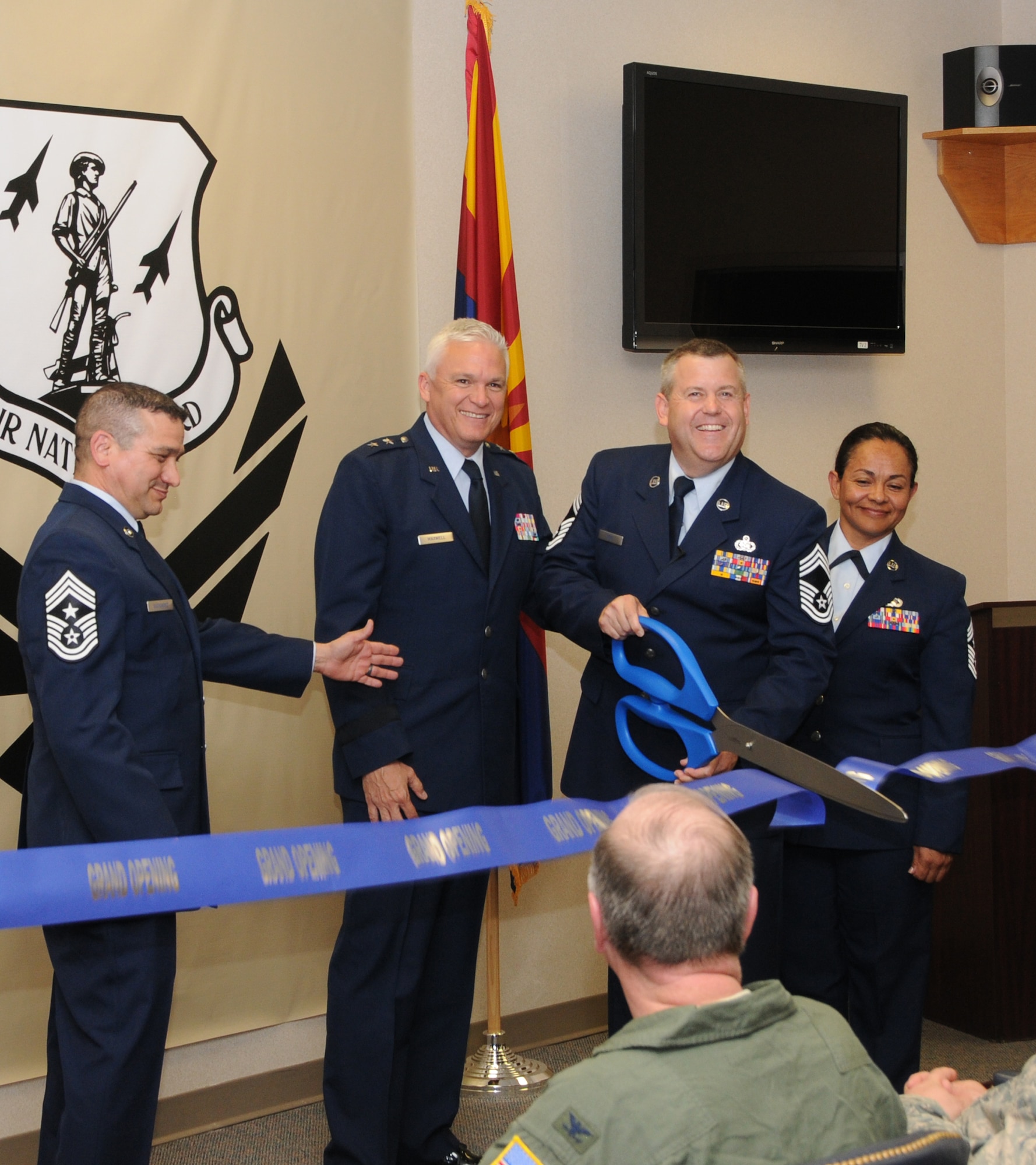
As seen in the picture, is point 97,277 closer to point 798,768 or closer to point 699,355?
point 699,355

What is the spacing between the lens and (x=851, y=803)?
7.04ft

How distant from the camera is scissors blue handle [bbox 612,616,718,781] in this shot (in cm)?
233

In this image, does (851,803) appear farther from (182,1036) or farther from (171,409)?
(182,1036)

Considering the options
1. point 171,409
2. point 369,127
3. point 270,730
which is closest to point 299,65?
point 369,127

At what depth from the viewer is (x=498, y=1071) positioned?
11.1 feet

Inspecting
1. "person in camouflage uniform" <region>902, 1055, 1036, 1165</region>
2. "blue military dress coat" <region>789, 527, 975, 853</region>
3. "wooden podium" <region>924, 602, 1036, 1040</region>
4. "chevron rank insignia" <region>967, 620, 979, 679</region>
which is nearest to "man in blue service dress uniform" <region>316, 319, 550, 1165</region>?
"blue military dress coat" <region>789, 527, 975, 853</region>

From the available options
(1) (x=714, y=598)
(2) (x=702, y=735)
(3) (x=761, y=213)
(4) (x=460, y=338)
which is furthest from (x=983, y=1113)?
(3) (x=761, y=213)

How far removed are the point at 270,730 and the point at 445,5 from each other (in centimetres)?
202

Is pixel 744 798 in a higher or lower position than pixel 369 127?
lower

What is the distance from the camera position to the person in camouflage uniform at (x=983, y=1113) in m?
1.28

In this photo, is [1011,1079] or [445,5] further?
[445,5]

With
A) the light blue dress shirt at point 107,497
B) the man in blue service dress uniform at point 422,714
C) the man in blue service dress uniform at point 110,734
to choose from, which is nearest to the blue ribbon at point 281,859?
the man in blue service dress uniform at point 110,734

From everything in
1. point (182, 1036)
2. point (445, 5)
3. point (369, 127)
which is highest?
point (445, 5)

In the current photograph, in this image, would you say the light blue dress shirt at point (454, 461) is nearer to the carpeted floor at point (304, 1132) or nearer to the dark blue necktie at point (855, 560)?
the dark blue necktie at point (855, 560)
